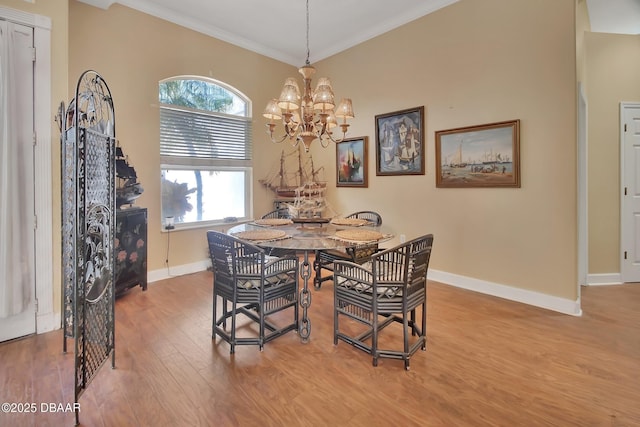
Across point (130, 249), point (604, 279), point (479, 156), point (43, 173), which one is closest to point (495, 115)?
point (479, 156)

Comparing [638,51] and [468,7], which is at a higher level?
[468,7]

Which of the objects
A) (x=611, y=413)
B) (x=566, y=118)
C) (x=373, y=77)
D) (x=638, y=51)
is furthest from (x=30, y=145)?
(x=638, y=51)

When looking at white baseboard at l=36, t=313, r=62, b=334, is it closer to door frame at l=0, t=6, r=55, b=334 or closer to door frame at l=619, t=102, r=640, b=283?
door frame at l=0, t=6, r=55, b=334

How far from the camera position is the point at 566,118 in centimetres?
293

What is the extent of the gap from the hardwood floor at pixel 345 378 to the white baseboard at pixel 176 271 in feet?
3.60

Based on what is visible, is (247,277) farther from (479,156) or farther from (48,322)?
(479,156)

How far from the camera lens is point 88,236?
6.05ft

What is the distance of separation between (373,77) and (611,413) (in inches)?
171

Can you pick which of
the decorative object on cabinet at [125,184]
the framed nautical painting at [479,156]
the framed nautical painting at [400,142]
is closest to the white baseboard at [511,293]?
the framed nautical painting at [479,156]

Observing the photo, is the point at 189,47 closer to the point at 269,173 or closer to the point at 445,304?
the point at 269,173

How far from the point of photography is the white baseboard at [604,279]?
390 centimetres

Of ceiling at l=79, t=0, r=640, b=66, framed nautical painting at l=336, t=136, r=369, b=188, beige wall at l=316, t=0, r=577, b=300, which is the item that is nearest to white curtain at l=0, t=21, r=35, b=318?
ceiling at l=79, t=0, r=640, b=66

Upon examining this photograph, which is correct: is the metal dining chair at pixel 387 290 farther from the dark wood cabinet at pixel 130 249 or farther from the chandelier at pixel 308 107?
the dark wood cabinet at pixel 130 249

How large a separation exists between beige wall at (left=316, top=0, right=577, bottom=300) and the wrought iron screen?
3451 millimetres
